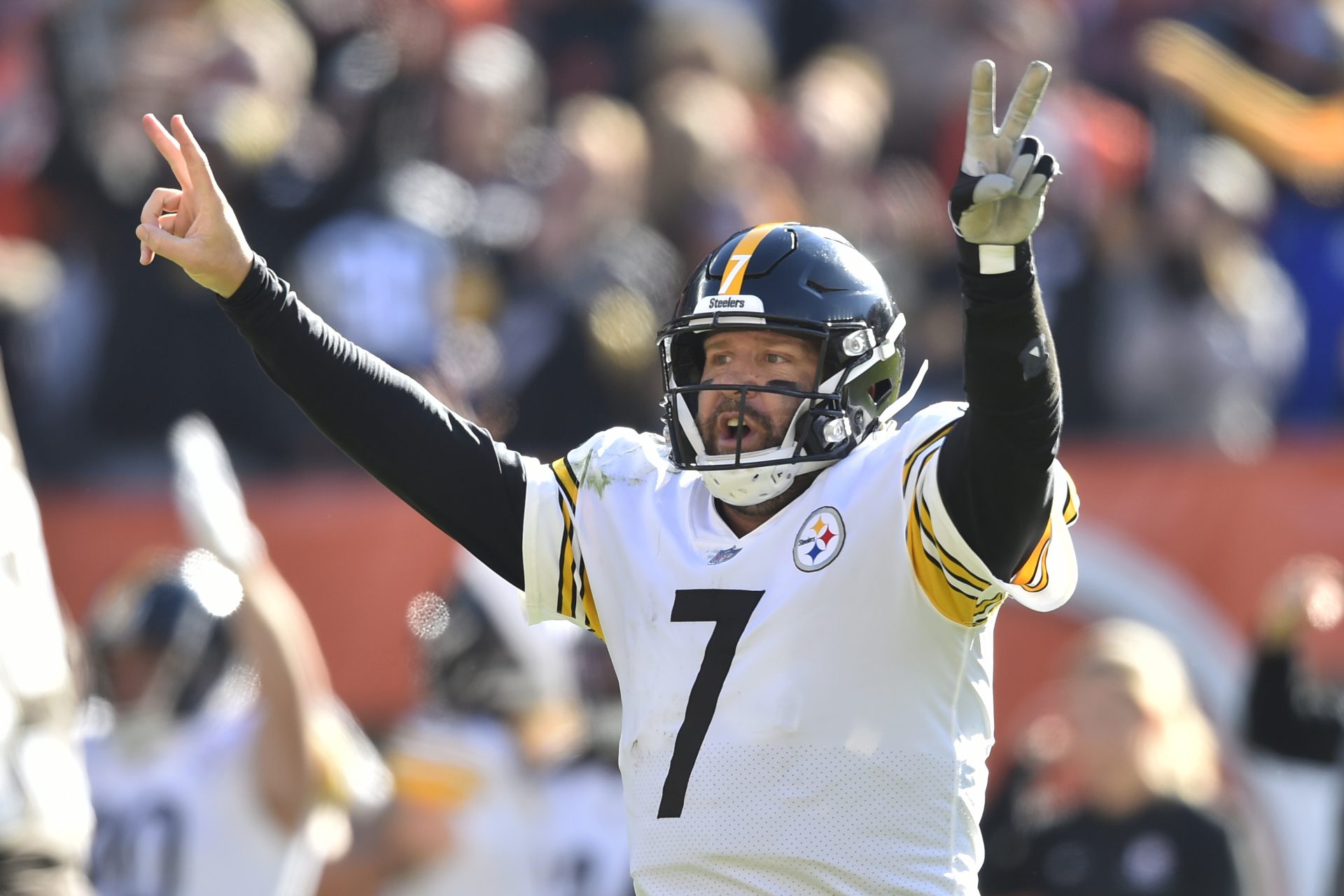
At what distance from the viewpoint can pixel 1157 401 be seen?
26.0 ft

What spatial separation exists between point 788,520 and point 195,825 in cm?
370

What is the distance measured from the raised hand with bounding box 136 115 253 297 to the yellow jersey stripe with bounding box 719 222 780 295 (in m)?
0.80

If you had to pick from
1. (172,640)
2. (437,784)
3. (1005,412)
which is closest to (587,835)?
(437,784)

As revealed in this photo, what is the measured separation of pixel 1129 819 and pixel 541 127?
3889 mm

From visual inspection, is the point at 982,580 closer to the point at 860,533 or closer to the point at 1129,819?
the point at 860,533

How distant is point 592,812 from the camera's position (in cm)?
686

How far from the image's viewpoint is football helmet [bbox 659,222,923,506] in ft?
11.5

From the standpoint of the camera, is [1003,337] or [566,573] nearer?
[1003,337]

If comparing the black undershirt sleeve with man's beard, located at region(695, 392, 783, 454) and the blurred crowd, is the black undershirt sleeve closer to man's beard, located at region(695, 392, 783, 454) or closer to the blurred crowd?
man's beard, located at region(695, 392, 783, 454)

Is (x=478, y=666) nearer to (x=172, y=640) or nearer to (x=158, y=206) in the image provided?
(x=172, y=640)

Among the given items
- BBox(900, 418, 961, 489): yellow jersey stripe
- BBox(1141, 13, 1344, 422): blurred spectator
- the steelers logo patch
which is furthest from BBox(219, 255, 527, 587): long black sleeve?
BBox(1141, 13, 1344, 422): blurred spectator

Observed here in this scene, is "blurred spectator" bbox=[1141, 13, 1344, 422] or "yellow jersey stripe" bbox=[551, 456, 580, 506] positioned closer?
"yellow jersey stripe" bbox=[551, 456, 580, 506]

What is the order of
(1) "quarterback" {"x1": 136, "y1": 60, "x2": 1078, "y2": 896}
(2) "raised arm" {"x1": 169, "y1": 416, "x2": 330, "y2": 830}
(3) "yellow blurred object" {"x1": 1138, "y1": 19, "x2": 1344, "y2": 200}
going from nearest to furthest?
(1) "quarterback" {"x1": 136, "y1": 60, "x2": 1078, "y2": 896} < (2) "raised arm" {"x1": 169, "y1": 416, "x2": 330, "y2": 830} < (3) "yellow blurred object" {"x1": 1138, "y1": 19, "x2": 1344, "y2": 200}

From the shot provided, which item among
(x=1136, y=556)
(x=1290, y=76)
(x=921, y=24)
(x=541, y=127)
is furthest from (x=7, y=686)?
(x=1290, y=76)
